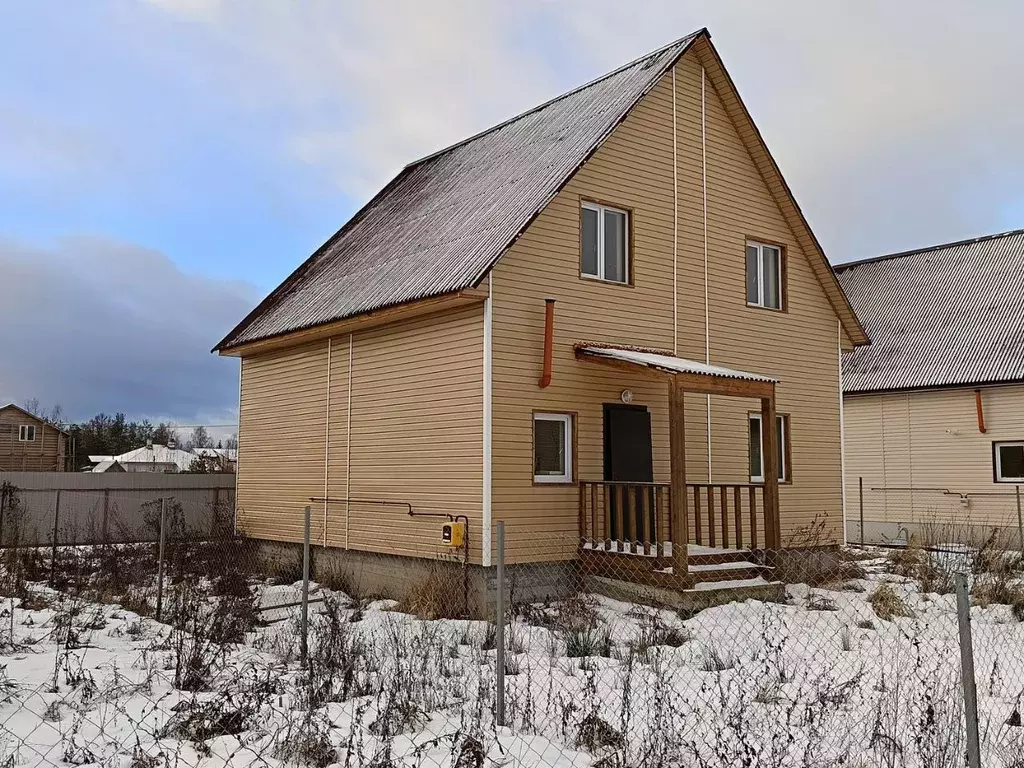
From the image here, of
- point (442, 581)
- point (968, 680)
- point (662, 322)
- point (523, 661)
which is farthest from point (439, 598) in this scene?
point (968, 680)

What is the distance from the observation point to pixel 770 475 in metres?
13.9

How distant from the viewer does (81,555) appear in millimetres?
17812

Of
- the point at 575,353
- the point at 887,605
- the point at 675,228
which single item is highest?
the point at 675,228

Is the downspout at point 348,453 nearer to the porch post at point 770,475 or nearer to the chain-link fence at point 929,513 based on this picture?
the porch post at point 770,475

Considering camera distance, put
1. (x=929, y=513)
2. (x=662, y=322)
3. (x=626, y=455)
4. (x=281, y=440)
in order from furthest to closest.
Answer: (x=929, y=513), (x=281, y=440), (x=662, y=322), (x=626, y=455)

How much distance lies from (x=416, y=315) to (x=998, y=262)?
17.9 meters

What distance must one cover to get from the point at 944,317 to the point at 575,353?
14.8 meters

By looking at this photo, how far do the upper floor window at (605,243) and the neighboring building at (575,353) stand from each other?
0.04 meters

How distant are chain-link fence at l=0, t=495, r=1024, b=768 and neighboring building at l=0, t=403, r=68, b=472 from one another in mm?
36495

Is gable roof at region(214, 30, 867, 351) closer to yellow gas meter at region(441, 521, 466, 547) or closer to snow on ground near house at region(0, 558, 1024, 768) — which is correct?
yellow gas meter at region(441, 521, 466, 547)

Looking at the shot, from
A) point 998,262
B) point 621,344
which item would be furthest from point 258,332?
point 998,262

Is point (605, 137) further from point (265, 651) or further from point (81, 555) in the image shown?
point (81, 555)

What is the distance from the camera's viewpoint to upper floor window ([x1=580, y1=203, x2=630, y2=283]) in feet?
47.7

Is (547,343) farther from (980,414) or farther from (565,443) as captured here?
(980,414)
